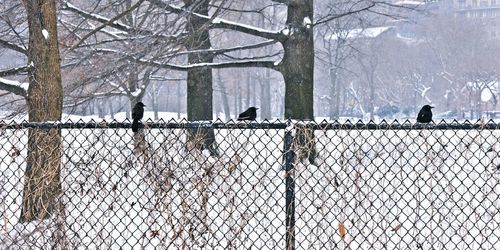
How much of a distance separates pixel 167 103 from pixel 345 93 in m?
16.3

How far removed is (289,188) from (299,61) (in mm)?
10030

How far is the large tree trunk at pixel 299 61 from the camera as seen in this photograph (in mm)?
14266

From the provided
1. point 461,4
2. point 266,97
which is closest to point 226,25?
point 266,97

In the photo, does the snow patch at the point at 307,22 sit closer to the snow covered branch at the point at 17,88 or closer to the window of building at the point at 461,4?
the snow covered branch at the point at 17,88

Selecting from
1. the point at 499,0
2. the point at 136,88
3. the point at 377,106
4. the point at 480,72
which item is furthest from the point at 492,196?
the point at 499,0

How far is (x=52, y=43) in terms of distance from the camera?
7035mm

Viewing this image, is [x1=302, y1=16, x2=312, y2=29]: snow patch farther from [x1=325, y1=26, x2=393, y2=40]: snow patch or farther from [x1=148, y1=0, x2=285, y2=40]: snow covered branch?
[x1=325, y1=26, x2=393, y2=40]: snow patch

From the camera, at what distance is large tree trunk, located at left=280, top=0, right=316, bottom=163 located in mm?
14266

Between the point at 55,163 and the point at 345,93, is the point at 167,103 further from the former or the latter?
the point at 55,163

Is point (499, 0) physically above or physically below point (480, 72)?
above

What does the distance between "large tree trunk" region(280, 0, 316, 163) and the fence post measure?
32.0 ft

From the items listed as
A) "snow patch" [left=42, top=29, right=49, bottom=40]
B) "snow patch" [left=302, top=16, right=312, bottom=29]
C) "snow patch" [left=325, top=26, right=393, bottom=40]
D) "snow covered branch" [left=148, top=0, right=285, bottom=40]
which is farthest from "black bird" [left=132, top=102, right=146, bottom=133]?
"snow patch" [left=325, top=26, right=393, bottom=40]

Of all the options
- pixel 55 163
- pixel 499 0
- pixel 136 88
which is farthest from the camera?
pixel 499 0

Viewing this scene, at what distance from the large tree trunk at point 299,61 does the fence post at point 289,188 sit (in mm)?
9741
